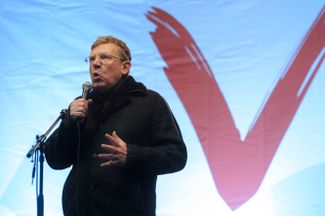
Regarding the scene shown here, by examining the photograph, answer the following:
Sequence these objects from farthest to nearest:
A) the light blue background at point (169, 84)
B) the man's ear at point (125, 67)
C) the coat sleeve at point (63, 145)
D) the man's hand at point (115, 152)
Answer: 1. the light blue background at point (169, 84)
2. the man's ear at point (125, 67)
3. the coat sleeve at point (63, 145)
4. the man's hand at point (115, 152)

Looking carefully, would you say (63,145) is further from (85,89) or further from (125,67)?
(125,67)

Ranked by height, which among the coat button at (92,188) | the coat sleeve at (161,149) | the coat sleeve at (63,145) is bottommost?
the coat sleeve at (161,149)

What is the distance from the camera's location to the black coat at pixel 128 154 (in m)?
1.62

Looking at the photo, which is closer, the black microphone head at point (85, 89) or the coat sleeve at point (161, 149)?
the coat sleeve at point (161, 149)

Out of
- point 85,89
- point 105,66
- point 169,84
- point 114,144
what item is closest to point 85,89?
point 85,89

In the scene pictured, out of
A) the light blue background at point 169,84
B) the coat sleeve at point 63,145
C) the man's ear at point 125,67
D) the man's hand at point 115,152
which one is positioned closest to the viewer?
the man's hand at point 115,152

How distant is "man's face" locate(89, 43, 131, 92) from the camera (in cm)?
176

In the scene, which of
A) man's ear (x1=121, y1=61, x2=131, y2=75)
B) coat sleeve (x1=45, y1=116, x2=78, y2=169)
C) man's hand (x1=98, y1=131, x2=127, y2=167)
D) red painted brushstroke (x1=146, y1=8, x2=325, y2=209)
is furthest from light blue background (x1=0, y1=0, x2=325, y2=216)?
man's hand (x1=98, y1=131, x2=127, y2=167)

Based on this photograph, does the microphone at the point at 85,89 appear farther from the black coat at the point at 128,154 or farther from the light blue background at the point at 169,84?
the light blue background at the point at 169,84

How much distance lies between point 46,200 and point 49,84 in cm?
67

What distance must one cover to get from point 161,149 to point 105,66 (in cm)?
39

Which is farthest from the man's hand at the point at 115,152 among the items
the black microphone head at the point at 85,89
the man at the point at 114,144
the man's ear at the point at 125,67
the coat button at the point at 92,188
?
the man's ear at the point at 125,67

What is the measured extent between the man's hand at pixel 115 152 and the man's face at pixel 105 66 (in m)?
0.29

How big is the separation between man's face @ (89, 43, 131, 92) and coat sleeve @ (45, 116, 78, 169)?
0.65ft
